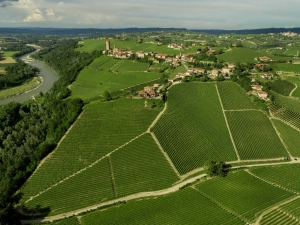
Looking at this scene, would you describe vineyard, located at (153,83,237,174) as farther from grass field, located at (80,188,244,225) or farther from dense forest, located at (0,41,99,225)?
dense forest, located at (0,41,99,225)

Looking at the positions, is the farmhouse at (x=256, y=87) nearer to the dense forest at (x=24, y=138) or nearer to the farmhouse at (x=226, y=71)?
the farmhouse at (x=226, y=71)

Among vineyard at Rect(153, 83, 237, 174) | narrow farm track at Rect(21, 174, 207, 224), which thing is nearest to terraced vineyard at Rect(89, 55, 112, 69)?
vineyard at Rect(153, 83, 237, 174)

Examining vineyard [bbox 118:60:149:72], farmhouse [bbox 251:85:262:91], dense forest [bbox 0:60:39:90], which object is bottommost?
dense forest [bbox 0:60:39:90]

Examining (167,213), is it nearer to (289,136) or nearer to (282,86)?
(289,136)

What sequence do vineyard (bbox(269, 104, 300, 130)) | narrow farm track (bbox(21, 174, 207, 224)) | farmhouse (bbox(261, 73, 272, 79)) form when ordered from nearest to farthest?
narrow farm track (bbox(21, 174, 207, 224))
vineyard (bbox(269, 104, 300, 130))
farmhouse (bbox(261, 73, 272, 79))

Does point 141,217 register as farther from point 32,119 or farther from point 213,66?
point 213,66

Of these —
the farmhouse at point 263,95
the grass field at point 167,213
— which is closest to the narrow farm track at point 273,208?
the grass field at point 167,213

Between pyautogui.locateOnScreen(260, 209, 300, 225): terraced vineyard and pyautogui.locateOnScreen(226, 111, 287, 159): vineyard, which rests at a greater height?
pyautogui.locateOnScreen(226, 111, 287, 159): vineyard
